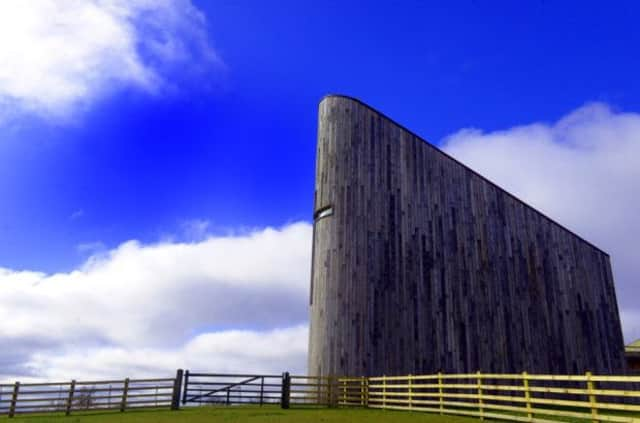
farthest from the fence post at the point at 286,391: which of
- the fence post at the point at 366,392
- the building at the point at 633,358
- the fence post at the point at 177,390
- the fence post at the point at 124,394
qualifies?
the building at the point at 633,358

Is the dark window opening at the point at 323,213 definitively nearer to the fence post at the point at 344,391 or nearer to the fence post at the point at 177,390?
the fence post at the point at 344,391

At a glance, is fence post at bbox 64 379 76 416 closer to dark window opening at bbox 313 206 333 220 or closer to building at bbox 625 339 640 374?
dark window opening at bbox 313 206 333 220

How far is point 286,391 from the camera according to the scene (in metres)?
17.7

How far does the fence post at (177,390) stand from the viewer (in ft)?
57.7

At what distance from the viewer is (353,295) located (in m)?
20.4

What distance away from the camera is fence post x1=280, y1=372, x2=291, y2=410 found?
17.5 meters

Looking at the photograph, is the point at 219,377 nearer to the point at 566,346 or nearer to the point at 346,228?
the point at 346,228

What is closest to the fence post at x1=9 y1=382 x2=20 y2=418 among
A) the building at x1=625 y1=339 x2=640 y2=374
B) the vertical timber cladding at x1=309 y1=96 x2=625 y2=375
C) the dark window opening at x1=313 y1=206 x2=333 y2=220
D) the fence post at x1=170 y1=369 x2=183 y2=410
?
the fence post at x1=170 y1=369 x2=183 y2=410

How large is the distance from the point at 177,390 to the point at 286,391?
13.2 ft

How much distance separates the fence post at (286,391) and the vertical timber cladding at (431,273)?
2185 mm

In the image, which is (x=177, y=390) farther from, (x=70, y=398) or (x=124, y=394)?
(x=70, y=398)

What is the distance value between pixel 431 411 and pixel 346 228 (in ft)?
27.8

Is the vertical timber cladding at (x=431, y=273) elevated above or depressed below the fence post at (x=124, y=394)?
above

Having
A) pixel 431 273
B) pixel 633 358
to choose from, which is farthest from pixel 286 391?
pixel 633 358
